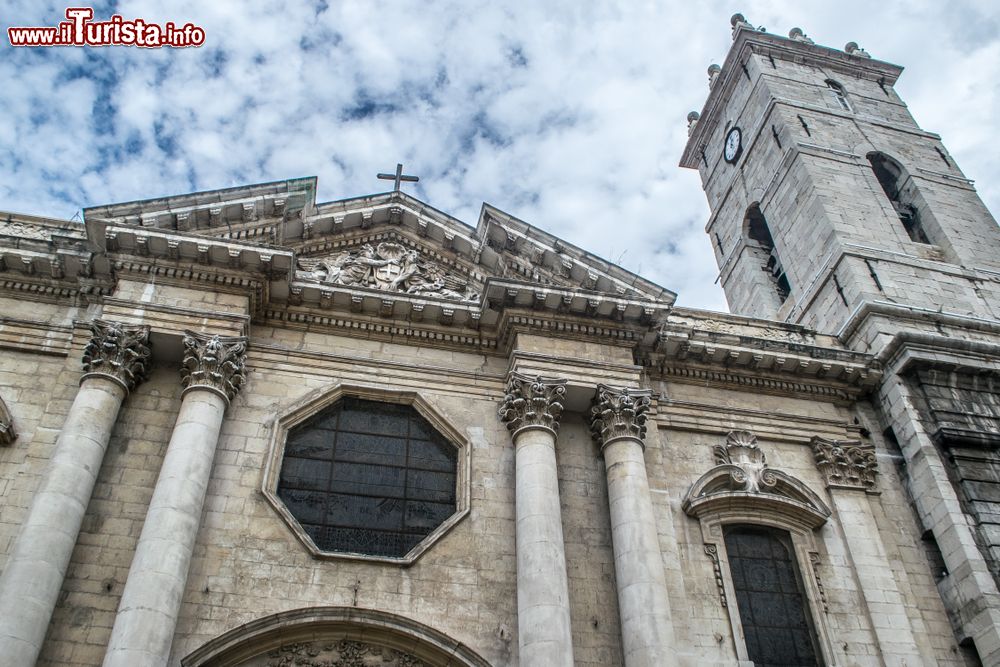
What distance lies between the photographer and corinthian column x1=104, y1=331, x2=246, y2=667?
9594 mm

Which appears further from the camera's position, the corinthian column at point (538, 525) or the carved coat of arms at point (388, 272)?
the carved coat of arms at point (388, 272)

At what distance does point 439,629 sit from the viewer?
11.1 metres

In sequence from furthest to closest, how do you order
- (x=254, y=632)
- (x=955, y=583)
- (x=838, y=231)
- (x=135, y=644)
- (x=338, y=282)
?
(x=838, y=231)
(x=338, y=282)
(x=955, y=583)
(x=254, y=632)
(x=135, y=644)

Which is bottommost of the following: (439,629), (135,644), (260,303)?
(135,644)

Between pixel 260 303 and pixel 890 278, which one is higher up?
pixel 890 278

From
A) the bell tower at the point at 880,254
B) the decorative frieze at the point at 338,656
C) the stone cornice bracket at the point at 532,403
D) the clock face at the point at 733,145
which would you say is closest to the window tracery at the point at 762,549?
the bell tower at the point at 880,254

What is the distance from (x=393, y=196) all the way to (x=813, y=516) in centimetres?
909

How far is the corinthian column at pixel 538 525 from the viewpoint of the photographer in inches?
420

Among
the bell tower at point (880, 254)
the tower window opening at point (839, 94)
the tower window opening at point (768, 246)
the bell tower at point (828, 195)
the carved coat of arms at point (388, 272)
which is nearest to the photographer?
the bell tower at point (880, 254)

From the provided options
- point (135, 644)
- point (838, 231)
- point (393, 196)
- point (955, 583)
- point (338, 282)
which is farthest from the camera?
point (838, 231)

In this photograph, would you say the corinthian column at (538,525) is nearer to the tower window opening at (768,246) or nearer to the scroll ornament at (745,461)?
the scroll ornament at (745,461)

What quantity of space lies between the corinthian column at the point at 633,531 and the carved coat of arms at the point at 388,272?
3.41 metres

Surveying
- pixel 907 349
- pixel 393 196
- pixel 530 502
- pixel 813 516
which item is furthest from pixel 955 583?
pixel 393 196

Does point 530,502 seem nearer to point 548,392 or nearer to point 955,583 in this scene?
point 548,392
